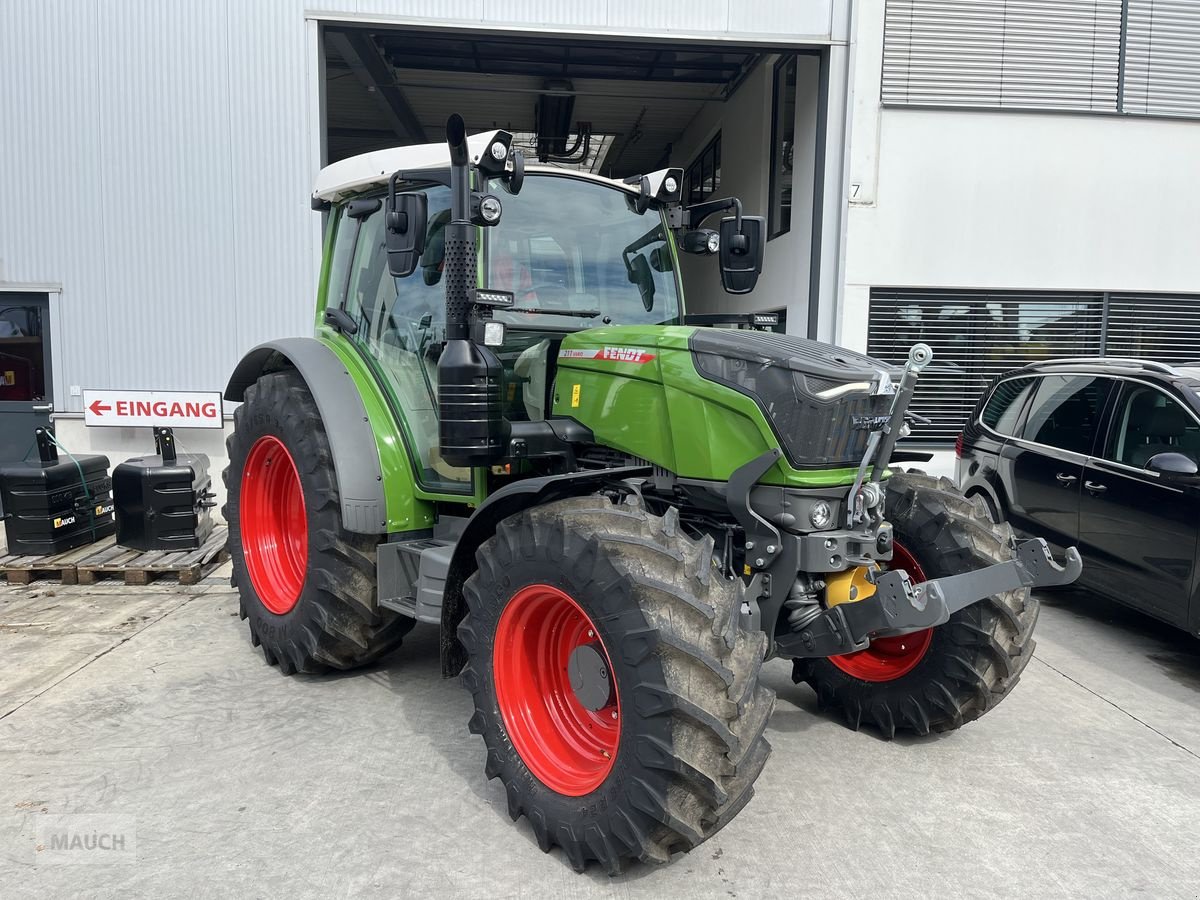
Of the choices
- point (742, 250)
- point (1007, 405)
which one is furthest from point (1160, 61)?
point (742, 250)

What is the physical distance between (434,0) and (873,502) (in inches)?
268

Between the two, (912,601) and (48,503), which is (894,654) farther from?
(48,503)

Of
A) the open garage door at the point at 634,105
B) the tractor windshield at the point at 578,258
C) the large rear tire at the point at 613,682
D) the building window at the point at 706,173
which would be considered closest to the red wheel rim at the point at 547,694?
the large rear tire at the point at 613,682

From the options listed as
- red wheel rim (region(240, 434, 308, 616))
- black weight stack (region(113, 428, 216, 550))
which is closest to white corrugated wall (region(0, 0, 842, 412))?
black weight stack (region(113, 428, 216, 550))

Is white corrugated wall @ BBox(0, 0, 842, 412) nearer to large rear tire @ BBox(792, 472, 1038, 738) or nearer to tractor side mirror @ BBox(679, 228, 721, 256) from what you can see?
tractor side mirror @ BBox(679, 228, 721, 256)

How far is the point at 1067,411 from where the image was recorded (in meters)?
5.94

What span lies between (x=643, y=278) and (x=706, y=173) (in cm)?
1131

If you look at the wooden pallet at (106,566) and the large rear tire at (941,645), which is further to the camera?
the wooden pallet at (106,566)

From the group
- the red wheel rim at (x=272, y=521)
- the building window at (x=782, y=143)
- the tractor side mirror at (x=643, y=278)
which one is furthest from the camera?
the building window at (x=782, y=143)

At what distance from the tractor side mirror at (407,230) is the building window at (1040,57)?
7.01m

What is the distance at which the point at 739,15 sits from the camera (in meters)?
8.09

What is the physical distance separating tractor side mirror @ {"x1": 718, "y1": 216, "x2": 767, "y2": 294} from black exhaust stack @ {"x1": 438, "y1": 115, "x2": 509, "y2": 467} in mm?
1146

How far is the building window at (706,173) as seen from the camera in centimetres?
1370

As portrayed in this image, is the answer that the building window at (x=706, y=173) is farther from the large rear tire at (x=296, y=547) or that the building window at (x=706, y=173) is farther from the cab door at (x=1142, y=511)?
the large rear tire at (x=296, y=547)
